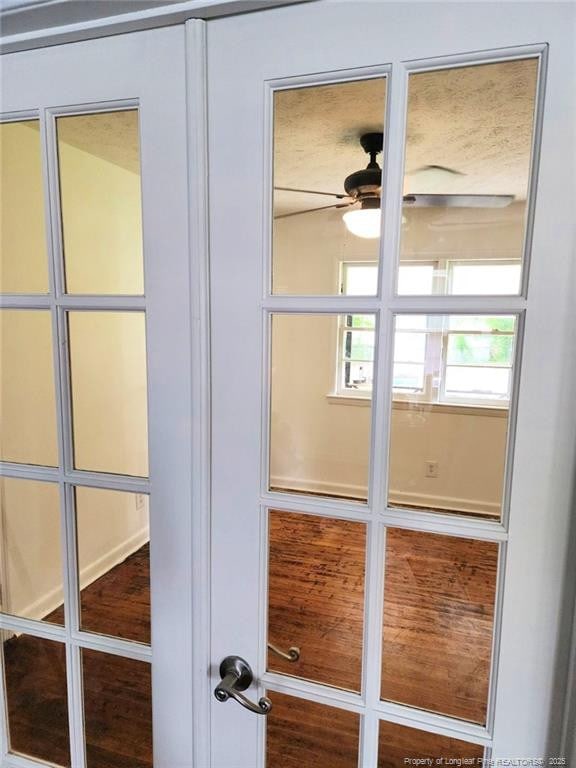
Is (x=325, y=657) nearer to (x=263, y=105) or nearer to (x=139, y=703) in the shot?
(x=139, y=703)

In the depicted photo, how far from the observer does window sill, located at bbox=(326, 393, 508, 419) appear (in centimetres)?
74

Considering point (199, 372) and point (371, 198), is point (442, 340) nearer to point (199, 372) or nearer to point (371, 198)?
point (371, 198)

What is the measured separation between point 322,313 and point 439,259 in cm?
22

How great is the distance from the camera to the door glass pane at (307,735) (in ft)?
2.82

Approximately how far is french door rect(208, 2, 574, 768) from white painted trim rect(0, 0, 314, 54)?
3 cm

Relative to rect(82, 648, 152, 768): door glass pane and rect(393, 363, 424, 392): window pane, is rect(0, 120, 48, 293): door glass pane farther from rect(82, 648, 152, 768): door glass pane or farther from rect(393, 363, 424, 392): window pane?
rect(82, 648, 152, 768): door glass pane

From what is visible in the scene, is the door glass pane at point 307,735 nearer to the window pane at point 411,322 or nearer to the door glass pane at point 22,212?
the window pane at point 411,322

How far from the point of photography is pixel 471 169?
2.42 ft

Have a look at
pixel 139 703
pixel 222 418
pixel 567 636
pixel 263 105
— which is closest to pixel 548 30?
pixel 263 105

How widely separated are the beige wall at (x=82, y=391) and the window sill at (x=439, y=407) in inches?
17.2

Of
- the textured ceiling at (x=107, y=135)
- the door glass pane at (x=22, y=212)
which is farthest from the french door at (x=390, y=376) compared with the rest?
the door glass pane at (x=22, y=212)

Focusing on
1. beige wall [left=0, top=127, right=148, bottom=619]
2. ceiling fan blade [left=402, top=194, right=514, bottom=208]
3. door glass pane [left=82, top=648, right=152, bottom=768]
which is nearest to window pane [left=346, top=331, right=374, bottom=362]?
ceiling fan blade [left=402, top=194, right=514, bottom=208]

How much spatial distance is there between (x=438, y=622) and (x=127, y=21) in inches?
48.9

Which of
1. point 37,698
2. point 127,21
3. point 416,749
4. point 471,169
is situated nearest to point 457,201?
point 471,169
